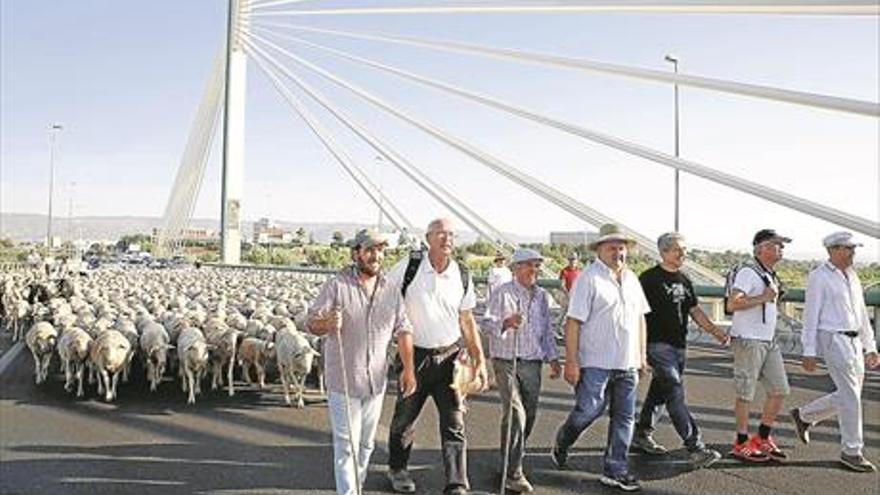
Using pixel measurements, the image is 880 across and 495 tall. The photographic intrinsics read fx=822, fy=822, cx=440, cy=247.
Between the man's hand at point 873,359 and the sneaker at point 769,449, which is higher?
the man's hand at point 873,359

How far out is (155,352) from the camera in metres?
9.68

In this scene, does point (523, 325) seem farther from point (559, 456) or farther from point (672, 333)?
point (672, 333)

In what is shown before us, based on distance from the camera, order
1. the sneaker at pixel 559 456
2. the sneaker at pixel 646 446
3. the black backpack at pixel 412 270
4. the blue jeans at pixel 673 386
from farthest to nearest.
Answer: the sneaker at pixel 646 446 < the blue jeans at pixel 673 386 < the sneaker at pixel 559 456 < the black backpack at pixel 412 270

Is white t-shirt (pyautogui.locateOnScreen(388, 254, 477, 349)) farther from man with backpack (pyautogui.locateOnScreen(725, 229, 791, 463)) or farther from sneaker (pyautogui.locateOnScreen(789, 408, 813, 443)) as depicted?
sneaker (pyautogui.locateOnScreen(789, 408, 813, 443))

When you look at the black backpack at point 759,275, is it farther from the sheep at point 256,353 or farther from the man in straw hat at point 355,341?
the sheep at point 256,353

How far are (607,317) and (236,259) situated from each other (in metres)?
36.8

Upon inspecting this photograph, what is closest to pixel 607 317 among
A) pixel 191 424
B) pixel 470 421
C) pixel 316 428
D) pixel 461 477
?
pixel 461 477

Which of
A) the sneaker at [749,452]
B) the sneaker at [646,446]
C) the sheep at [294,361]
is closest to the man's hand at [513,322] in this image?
the sneaker at [646,446]

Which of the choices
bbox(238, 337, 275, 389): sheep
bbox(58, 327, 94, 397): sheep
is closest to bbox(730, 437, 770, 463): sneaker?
bbox(238, 337, 275, 389): sheep

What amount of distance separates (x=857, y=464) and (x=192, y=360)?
670 centimetres

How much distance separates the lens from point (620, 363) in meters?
5.87

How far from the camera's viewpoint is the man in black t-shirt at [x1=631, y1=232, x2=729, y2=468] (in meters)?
6.54

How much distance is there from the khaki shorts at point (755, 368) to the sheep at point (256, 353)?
5352 millimetres

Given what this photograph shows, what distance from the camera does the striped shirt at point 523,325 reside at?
233 inches
